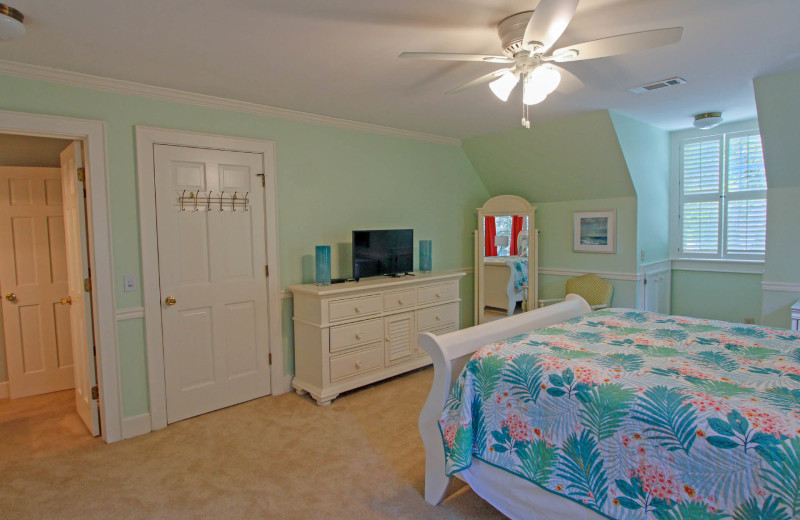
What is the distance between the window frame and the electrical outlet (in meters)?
5.23

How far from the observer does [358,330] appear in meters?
3.69

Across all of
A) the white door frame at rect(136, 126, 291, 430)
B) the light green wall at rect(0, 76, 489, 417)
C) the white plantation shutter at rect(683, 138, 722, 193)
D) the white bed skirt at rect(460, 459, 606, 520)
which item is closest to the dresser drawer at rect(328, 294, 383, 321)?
the light green wall at rect(0, 76, 489, 417)

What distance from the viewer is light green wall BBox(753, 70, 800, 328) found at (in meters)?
3.12

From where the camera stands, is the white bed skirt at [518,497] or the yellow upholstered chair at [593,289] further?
the yellow upholstered chair at [593,289]

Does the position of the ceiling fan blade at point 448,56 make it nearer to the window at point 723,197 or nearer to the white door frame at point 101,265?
the white door frame at point 101,265

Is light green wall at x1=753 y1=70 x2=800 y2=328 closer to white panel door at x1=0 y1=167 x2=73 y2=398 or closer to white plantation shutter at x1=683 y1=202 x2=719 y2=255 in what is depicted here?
white plantation shutter at x1=683 y1=202 x2=719 y2=255

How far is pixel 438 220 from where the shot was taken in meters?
5.01

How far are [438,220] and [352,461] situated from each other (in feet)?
9.66

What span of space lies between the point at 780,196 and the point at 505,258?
2.48 m

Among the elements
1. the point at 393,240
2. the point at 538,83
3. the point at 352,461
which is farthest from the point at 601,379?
the point at 393,240

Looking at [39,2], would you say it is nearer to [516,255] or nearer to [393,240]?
[393,240]

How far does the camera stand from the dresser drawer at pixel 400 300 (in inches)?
153

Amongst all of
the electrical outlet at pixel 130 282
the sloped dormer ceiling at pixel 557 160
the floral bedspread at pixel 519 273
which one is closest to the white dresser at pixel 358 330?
the electrical outlet at pixel 130 282

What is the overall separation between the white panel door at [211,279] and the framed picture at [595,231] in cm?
323
